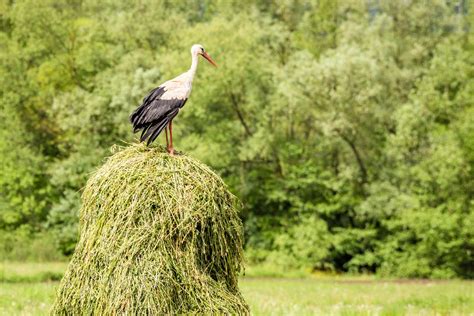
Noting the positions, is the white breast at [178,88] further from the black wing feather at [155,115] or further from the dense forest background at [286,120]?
the dense forest background at [286,120]

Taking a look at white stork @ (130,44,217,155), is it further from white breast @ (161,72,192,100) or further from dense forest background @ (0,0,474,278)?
dense forest background @ (0,0,474,278)

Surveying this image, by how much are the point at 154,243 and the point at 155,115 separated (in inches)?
61.9

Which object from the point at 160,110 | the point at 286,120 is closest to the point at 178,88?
the point at 160,110

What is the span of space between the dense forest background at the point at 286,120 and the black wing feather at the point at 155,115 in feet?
93.7

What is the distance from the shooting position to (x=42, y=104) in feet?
145

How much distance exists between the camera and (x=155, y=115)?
8.21 meters

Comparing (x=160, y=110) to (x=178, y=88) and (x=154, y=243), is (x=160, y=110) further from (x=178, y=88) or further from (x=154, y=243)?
(x=154, y=243)

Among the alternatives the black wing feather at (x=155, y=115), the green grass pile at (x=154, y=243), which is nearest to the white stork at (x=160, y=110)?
the black wing feather at (x=155, y=115)

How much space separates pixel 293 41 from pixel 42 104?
1591 cm

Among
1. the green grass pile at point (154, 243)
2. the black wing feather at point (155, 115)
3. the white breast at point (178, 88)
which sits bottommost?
the green grass pile at point (154, 243)

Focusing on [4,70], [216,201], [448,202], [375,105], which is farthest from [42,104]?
[216,201]

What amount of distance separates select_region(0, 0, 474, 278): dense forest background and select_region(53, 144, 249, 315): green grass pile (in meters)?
28.7

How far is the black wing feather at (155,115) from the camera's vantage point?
26.9 feet

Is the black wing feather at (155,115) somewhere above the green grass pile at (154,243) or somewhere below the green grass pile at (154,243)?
above
